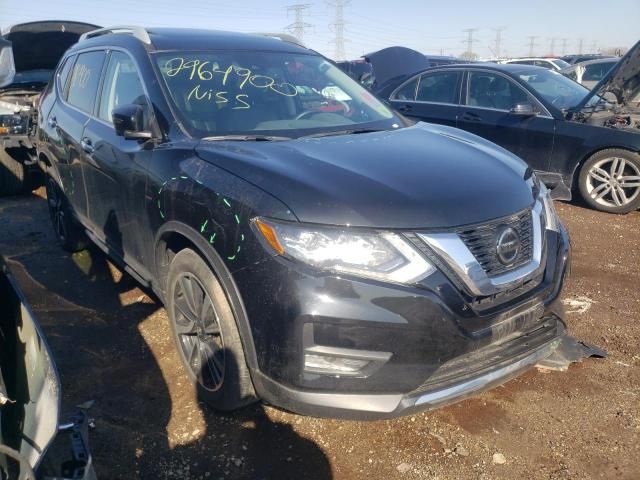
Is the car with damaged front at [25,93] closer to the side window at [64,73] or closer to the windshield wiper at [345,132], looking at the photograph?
the side window at [64,73]

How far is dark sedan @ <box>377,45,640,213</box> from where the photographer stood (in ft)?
19.6

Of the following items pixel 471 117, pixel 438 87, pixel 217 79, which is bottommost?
pixel 471 117

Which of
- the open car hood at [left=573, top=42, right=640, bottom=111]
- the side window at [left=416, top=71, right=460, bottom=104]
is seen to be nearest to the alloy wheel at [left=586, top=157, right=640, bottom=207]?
the open car hood at [left=573, top=42, right=640, bottom=111]

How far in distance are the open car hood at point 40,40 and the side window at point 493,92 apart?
16.6 ft

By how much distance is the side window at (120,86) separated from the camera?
3.17 m

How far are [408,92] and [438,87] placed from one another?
473mm

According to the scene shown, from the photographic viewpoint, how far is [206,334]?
8.70 feet

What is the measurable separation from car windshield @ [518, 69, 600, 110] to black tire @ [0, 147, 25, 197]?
20.4 ft

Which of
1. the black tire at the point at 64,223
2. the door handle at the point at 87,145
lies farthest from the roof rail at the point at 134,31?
the black tire at the point at 64,223

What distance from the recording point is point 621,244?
509 centimetres

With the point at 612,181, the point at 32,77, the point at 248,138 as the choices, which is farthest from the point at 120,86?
the point at 612,181

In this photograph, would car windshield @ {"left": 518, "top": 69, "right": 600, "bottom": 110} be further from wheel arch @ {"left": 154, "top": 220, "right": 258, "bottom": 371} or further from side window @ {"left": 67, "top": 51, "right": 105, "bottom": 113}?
wheel arch @ {"left": 154, "top": 220, "right": 258, "bottom": 371}

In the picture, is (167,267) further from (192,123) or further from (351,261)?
(351,261)

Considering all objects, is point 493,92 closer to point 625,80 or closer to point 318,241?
point 625,80
